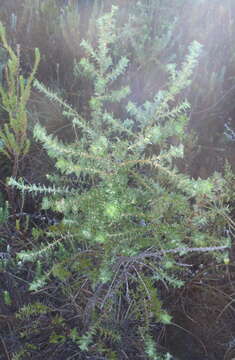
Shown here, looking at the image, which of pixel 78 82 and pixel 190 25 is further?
pixel 190 25

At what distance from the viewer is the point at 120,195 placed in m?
1.45

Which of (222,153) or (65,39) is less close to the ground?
(65,39)

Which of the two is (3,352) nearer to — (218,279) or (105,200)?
(105,200)

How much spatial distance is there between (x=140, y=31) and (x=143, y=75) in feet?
0.98

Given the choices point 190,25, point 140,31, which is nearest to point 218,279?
point 140,31

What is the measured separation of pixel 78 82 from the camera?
8.07 feet

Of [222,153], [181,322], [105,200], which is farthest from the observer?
[222,153]

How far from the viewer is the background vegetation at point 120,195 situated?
1.49m

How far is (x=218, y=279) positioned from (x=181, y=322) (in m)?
0.28

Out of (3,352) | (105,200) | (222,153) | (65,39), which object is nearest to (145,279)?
(105,200)

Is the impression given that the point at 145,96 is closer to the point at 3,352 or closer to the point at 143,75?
the point at 143,75

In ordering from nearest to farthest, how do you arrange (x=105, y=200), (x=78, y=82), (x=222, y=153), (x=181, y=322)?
(x=105, y=200), (x=181, y=322), (x=222, y=153), (x=78, y=82)

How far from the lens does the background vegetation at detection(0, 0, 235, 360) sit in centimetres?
149

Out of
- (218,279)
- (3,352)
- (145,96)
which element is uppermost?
(145,96)
